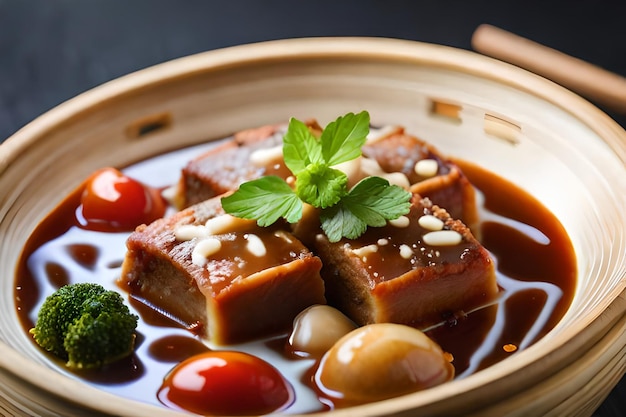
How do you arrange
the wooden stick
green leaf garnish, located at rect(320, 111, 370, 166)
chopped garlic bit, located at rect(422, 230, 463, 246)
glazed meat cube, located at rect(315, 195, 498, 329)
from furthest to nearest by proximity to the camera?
the wooden stick, green leaf garnish, located at rect(320, 111, 370, 166), chopped garlic bit, located at rect(422, 230, 463, 246), glazed meat cube, located at rect(315, 195, 498, 329)

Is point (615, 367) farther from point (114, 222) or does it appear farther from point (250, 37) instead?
point (250, 37)

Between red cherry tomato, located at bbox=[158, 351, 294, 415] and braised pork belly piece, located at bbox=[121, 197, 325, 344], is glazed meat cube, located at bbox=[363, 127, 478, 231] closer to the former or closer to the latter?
braised pork belly piece, located at bbox=[121, 197, 325, 344]

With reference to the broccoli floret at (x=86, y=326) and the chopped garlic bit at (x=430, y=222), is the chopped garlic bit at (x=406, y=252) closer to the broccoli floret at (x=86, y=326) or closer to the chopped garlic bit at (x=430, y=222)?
the chopped garlic bit at (x=430, y=222)

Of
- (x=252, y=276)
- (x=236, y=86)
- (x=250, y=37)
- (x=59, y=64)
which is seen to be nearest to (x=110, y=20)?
(x=59, y=64)

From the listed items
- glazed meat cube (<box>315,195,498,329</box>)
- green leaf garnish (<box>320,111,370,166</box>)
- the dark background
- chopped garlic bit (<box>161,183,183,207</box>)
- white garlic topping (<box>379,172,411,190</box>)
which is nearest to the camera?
glazed meat cube (<box>315,195,498,329</box>)

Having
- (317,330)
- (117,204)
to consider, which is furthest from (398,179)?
(117,204)

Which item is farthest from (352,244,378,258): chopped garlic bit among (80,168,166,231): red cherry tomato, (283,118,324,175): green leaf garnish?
(80,168,166,231): red cherry tomato

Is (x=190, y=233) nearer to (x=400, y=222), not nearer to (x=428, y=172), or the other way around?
(x=400, y=222)
